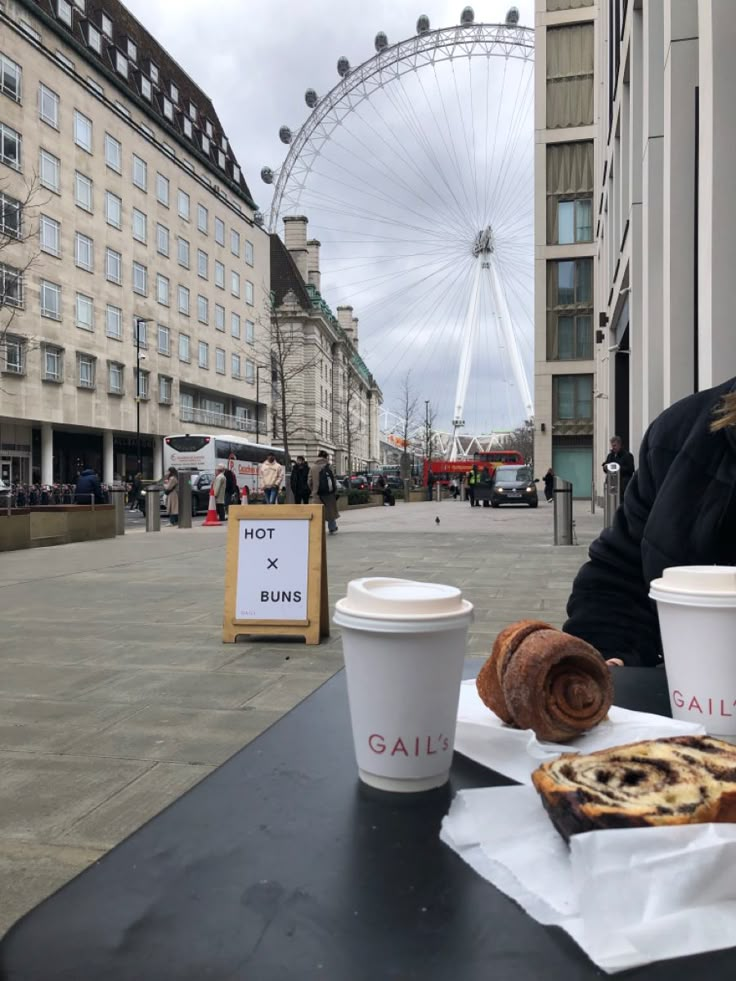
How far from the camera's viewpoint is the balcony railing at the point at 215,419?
48.5 meters

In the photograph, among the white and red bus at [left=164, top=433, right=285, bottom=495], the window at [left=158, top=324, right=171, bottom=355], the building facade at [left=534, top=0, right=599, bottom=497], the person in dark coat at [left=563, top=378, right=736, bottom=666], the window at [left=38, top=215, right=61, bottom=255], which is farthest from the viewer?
the window at [left=158, top=324, right=171, bottom=355]

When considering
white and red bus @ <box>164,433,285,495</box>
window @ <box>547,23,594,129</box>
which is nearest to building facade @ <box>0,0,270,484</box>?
white and red bus @ <box>164,433,285,495</box>

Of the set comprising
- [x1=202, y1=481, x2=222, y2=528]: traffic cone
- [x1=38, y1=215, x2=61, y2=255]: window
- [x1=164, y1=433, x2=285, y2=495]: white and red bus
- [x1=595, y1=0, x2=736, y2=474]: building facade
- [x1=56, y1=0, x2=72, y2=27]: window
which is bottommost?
[x1=202, y1=481, x2=222, y2=528]: traffic cone

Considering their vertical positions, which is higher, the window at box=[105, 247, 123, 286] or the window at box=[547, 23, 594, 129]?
the window at box=[547, 23, 594, 129]

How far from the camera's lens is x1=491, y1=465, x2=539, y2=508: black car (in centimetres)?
3177

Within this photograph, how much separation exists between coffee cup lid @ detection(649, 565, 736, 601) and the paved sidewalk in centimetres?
116

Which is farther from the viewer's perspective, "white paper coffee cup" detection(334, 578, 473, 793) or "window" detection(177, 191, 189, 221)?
"window" detection(177, 191, 189, 221)

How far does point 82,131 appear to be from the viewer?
37031mm

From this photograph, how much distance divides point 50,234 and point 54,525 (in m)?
25.2

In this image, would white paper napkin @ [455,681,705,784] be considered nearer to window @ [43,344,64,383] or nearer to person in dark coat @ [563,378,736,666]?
person in dark coat @ [563,378,736,666]

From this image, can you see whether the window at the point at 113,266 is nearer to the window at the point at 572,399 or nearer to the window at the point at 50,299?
the window at the point at 50,299

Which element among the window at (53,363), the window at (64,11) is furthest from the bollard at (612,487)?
the window at (64,11)

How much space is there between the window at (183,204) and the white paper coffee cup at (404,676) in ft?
164

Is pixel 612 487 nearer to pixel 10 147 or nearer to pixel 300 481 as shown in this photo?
pixel 300 481
